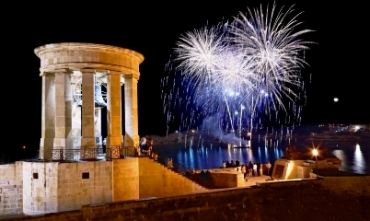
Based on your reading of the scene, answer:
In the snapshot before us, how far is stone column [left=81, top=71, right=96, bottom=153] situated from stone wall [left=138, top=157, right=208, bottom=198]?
240 centimetres

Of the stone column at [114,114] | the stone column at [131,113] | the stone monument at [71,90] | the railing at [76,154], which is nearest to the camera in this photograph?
the railing at [76,154]

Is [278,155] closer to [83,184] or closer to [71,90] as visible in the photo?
[71,90]

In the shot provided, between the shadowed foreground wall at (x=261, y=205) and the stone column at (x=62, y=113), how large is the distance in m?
4.00

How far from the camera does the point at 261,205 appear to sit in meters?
14.8

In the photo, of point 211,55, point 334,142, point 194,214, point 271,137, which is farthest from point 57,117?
point 271,137

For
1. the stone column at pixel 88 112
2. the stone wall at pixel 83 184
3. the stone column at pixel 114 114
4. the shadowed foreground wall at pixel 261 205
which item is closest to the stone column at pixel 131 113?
the stone column at pixel 114 114

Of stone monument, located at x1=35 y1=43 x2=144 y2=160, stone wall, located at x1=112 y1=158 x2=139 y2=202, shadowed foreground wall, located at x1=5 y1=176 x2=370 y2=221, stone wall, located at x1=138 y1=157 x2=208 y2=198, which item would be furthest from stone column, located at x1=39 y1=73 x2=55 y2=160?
shadowed foreground wall, located at x1=5 y1=176 x2=370 y2=221

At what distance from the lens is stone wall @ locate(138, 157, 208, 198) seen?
15.8m

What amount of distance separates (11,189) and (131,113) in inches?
244

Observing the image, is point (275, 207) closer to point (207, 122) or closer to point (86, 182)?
point (86, 182)

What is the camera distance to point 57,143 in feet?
50.2

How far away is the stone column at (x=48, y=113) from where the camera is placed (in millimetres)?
15672

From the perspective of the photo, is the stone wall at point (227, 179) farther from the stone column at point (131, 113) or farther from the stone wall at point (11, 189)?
the stone wall at point (11, 189)

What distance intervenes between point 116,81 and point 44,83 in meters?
3.19
